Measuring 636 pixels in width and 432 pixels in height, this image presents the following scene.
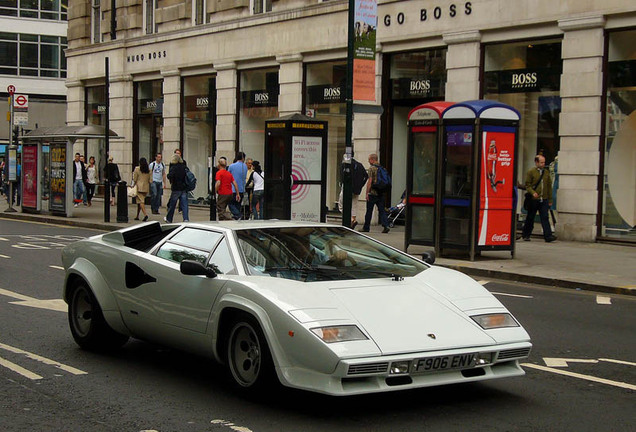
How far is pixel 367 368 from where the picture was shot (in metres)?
5.65

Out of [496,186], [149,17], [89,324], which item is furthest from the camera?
[149,17]

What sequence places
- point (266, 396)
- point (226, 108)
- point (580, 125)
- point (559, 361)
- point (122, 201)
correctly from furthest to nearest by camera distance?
point (226, 108) → point (122, 201) → point (580, 125) → point (559, 361) → point (266, 396)

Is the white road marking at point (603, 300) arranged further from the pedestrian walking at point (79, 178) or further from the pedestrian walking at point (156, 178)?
the pedestrian walking at point (79, 178)

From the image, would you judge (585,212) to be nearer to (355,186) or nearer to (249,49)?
(355,186)

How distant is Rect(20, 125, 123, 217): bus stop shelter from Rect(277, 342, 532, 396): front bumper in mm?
21808

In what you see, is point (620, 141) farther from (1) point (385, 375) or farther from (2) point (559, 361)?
(1) point (385, 375)

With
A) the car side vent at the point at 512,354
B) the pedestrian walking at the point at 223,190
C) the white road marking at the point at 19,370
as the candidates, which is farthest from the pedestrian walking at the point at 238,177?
the car side vent at the point at 512,354

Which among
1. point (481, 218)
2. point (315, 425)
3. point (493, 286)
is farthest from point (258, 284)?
point (481, 218)

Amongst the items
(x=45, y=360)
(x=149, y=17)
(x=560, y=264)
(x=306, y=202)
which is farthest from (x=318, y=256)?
(x=149, y=17)

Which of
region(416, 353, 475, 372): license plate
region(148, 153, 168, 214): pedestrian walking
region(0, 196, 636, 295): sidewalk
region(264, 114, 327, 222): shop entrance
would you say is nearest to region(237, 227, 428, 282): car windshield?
region(416, 353, 475, 372): license plate

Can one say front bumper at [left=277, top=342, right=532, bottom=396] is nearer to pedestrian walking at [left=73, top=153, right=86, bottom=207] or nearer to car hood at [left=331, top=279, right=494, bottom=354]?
car hood at [left=331, top=279, right=494, bottom=354]

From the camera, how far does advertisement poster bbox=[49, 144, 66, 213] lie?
27.0 meters

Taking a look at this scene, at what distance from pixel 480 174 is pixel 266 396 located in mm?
10478

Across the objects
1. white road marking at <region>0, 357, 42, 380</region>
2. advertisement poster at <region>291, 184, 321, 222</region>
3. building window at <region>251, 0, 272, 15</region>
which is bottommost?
white road marking at <region>0, 357, 42, 380</region>
